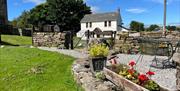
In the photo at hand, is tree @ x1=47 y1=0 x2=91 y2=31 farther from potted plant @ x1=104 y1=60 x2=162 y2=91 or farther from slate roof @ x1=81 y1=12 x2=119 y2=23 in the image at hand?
potted plant @ x1=104 y1=60 x2=162 y2=91

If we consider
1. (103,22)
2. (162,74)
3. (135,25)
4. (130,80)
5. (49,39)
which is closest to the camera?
(130,80)

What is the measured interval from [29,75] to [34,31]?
9696mm

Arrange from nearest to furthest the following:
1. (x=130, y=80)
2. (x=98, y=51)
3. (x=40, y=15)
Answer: (x=130, y=80)
(x=98, y=51)
(x=40, y=15)

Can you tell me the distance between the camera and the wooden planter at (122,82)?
495cm

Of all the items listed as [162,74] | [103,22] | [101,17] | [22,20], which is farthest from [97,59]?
[22,20]

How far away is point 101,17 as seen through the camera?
6094 cm

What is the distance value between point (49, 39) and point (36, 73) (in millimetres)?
8728

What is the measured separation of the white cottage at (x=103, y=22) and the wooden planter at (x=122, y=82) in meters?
48.2

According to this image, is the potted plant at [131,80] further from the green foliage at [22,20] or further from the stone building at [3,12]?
the green foliage at [22,20]

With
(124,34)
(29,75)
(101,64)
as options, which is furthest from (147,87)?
(124,34)

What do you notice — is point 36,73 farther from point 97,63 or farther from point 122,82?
point 122,82

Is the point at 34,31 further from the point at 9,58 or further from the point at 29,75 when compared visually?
the point at 29,75

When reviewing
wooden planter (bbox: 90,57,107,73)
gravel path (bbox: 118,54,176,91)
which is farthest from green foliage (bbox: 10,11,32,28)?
wooden planter (bbox: 90,57,107,73)

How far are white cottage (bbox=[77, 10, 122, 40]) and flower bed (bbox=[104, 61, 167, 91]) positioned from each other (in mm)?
48216
